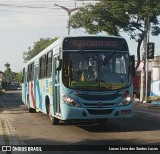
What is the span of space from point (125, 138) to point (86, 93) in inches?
79.0

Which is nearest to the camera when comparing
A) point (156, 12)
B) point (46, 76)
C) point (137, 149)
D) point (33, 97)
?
point (137, 149)

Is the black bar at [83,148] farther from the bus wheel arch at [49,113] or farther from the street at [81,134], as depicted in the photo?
the bus wheel arch at [49,113]

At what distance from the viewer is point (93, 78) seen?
1362 centimetres

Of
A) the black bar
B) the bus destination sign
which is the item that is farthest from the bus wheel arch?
the black bar

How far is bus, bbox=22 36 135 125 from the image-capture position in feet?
44.2

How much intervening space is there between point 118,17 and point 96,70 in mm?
30437

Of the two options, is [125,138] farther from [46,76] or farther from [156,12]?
[156,12]

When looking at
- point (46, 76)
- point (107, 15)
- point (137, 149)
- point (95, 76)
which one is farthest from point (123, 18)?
point (137, 149)

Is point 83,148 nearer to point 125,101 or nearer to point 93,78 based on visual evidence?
point 93,78

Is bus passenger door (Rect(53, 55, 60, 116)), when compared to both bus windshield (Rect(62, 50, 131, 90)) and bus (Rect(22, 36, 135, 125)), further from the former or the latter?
bus windshield (Rect(62, 50, 131, 90))

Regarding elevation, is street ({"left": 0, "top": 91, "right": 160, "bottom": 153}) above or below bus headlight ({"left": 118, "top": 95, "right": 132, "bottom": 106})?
below

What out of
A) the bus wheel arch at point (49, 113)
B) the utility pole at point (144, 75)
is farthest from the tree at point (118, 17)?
the bus wheel arch at point (49, 113)

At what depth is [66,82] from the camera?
13727 mm

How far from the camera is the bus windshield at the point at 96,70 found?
44.6 feet
